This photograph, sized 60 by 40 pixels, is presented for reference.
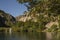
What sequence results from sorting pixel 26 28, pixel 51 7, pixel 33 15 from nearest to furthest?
pixel 51 7, pixel 33 15, pixel 26 28

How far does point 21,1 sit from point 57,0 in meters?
2.04

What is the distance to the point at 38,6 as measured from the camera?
11.8 m

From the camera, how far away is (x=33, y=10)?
11828 millimetres

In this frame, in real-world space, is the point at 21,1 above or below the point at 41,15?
above

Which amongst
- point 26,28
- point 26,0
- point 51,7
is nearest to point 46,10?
point 51,7

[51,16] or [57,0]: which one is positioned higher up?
[57,0]

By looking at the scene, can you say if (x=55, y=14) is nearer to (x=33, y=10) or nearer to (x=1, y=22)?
(x=33, y=10)

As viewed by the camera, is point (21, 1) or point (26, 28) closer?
point (21, 1)

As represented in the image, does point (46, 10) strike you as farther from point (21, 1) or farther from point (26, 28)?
point (26, 28)

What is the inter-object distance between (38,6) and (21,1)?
3.45ft

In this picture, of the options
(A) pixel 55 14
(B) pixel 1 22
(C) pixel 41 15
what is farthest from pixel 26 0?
(B) pixel 1 22

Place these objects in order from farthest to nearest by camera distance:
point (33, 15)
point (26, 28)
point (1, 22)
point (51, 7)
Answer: point (1, 22) < point (26, 28) < point (33, 15) < point (51, 7)

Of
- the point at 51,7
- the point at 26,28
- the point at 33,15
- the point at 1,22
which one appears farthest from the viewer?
the point at 1,22

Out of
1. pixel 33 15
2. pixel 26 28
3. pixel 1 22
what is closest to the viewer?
pixel 33 15
